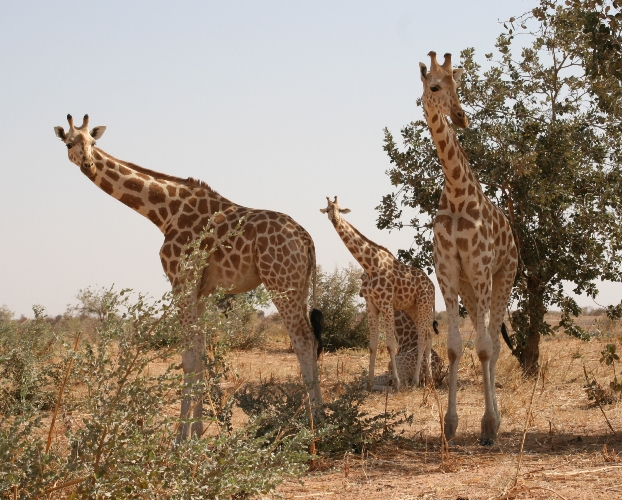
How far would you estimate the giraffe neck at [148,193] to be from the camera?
7.88 metres

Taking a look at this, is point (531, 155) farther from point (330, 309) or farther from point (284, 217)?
point (330, 309)

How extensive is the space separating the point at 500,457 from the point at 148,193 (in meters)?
4.12

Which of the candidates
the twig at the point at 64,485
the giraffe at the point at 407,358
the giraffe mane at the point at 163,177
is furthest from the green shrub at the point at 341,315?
the twig at the point at 64,485

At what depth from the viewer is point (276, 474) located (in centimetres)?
394

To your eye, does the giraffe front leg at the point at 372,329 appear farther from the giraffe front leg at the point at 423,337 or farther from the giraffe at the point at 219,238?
the giraffe at the point at 219,238

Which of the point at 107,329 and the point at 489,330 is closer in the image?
the point at 107,329

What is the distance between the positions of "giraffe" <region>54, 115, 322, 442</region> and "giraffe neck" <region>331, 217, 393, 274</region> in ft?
13.4

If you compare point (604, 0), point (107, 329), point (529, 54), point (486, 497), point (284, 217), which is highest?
point (529, 54)

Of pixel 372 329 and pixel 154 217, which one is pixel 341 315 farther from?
pixel 154 217

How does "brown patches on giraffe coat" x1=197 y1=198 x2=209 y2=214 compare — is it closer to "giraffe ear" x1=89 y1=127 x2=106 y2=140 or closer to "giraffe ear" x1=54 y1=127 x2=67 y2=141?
"giraffe ear" x1=89 y1=127 x2=106 y2=140

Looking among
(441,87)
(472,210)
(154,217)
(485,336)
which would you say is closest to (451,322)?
(485,336)

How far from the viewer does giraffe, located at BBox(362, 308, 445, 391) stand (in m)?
11.8

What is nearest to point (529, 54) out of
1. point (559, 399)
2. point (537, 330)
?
point (537, 330)

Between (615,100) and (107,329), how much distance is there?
8.82m
